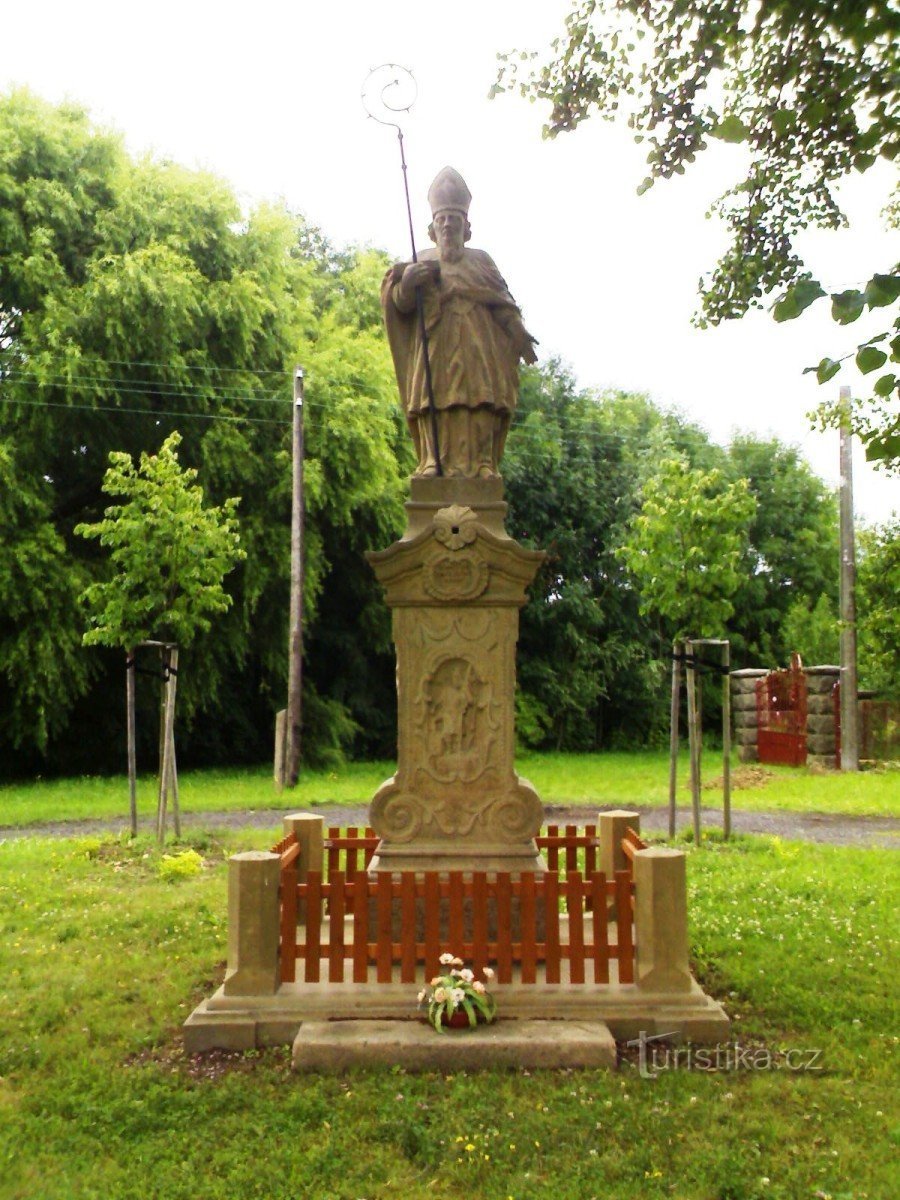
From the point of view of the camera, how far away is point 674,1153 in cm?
414

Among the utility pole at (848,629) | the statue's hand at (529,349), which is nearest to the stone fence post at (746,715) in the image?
the utility pole at (848,629)

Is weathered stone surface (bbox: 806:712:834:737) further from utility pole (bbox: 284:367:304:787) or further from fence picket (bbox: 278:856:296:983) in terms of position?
fence picket (bbox: 278:856:296:983)

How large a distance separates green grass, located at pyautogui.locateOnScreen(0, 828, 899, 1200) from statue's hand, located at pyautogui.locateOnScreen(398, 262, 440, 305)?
414 centimetres

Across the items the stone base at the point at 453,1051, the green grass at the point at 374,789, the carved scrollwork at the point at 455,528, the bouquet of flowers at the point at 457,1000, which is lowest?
the green grass at the point at 374,789

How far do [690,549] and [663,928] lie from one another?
6425 mm

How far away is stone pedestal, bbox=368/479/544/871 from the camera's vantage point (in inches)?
253

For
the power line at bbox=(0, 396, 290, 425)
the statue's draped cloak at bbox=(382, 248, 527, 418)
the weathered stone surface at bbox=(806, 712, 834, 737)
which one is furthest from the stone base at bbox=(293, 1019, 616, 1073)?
the weathered stone surface at bbox=(806, 712, 834, 737)

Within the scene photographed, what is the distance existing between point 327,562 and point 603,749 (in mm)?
12669

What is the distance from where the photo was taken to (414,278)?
6.96 meters

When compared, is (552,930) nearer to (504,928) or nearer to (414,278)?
(504,928)

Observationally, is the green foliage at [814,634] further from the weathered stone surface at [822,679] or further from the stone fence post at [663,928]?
the stone fence post at [663,928]

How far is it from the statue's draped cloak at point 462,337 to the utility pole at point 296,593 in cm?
1094

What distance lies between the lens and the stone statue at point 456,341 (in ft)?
23.0

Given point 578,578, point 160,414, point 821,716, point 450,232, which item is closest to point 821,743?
point 821,716
